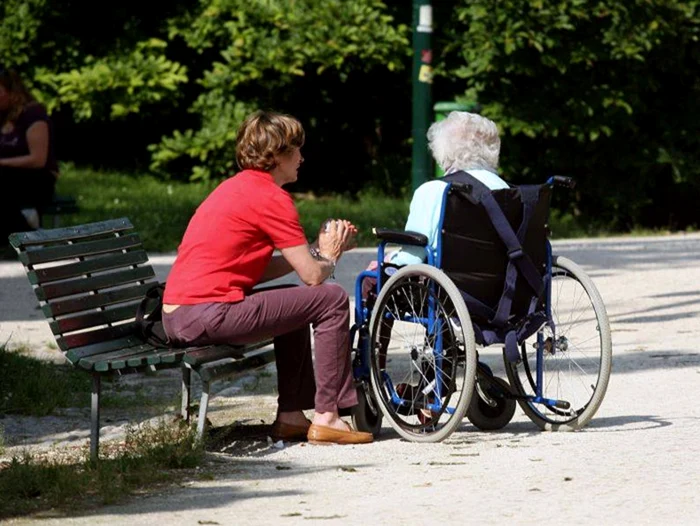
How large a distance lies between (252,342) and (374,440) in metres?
0.63

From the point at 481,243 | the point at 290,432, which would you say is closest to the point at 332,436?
the point at 290,432

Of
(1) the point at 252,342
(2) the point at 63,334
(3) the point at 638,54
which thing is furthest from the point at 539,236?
(3) the point at 638,54

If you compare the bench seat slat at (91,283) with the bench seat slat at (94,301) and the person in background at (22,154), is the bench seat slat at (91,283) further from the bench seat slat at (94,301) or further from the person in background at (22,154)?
the person in background at (22,154)

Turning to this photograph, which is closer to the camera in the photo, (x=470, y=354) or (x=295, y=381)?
(x=470, y=354)

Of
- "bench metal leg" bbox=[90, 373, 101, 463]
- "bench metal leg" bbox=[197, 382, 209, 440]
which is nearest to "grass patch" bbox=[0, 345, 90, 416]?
"bench metal leg" bbox=[90, 373, 101, 463]

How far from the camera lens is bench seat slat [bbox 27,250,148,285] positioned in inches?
254

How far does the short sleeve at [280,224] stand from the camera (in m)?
6.28

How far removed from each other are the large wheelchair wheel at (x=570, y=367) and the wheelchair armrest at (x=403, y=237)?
1.98 ft

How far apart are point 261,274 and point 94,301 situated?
0.71m

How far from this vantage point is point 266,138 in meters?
6.36

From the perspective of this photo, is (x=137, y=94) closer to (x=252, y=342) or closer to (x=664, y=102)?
(x=664, y=102)

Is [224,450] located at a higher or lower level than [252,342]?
lower

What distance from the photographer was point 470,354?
19.6ft

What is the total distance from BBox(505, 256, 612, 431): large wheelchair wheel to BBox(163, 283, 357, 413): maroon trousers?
0.70m
